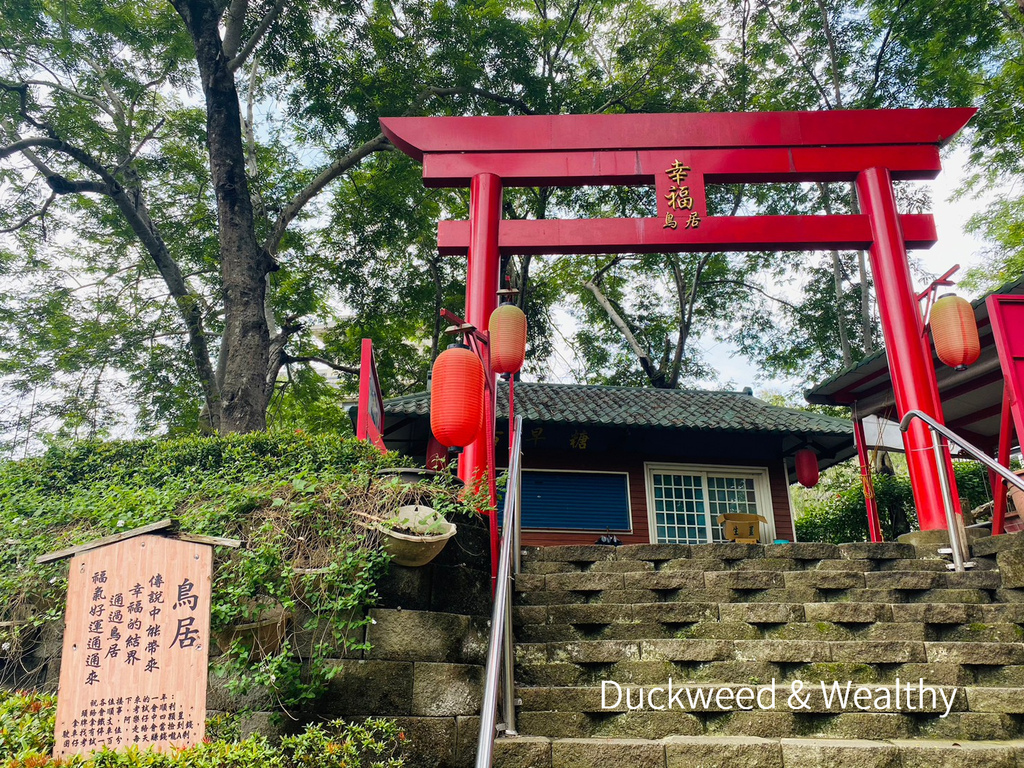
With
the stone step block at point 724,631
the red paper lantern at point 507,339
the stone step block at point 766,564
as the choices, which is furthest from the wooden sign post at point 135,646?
the stone step block at point 766,564

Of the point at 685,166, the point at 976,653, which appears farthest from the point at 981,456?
the point at 685,166

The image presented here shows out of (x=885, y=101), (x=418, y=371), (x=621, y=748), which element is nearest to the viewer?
(x=621, y=748)

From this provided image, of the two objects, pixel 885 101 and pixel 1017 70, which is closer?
pixel 1017 70

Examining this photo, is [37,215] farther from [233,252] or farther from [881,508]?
[881,508]

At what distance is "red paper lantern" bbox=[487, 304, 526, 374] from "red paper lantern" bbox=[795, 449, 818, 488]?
698cm

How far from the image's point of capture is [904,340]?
293 inches

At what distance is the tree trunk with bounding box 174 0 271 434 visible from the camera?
9609 mm

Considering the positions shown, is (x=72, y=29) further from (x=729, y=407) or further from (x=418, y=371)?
(x=729, y=407)

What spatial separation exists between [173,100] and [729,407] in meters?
13.8

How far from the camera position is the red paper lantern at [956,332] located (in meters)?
6.74

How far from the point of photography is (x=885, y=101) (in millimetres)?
15672

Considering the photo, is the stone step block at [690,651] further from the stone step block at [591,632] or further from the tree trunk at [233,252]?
the tree trunk at [233,252]

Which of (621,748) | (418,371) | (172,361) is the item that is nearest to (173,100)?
(172,361)

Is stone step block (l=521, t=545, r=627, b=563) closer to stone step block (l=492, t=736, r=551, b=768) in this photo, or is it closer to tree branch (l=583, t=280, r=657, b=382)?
stone step block (l=492, t=736, r=551, b=768)
